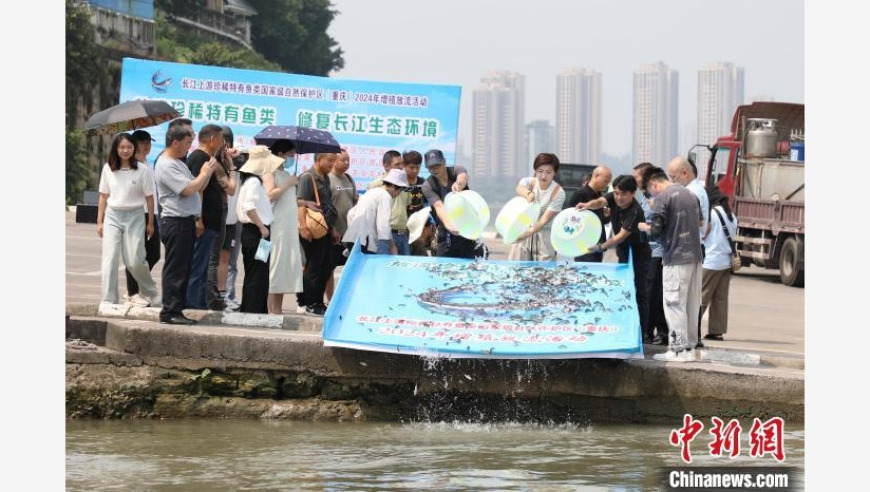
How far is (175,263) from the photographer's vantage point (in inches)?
432

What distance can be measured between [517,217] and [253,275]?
2.36 m

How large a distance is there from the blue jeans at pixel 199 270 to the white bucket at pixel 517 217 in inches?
98.8

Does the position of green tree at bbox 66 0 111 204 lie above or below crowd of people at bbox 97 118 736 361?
above

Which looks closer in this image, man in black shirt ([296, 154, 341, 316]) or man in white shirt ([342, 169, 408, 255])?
man in white shirt ([342, 169, 408, 255])

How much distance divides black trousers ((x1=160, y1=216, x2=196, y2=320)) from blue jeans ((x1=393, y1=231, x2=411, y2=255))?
2.26 meters

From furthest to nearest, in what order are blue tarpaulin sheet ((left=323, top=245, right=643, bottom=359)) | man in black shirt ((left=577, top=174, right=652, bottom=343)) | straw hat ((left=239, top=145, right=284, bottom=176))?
straw hat ((left=239, top=145, right=284, bottom=176)) < man in black shirt ((left=577, top=174, right=652, bottom=343)) < blue tarpaulin sheet ((left=323, top=245, right=643, bottom=359))

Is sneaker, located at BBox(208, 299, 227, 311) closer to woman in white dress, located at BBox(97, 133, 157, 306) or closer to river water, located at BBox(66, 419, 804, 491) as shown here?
woman in white dress, located at BBox(97, 133, 157, 306)

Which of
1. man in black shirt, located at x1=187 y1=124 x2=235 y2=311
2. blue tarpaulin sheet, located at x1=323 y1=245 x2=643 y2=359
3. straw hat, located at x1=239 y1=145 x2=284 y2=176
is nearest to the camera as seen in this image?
blue tarpaulin sheet, located at x1=323 y1=245 x2=643 y2=359

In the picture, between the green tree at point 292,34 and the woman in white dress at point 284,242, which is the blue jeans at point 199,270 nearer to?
the woman in white dress at point 284,242

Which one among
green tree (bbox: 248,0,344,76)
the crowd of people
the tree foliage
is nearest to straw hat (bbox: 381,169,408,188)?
the crowd of people

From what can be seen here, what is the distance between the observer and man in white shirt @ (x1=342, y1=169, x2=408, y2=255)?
1203cm

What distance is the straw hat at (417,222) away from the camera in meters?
12.4

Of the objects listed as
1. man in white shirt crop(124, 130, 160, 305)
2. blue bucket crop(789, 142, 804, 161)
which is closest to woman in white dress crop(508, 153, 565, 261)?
man in white shirt crop(124, 130, 160, 305)

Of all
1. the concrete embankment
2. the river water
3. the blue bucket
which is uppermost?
the blue bucket
